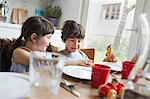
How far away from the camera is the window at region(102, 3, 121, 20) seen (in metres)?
2.59

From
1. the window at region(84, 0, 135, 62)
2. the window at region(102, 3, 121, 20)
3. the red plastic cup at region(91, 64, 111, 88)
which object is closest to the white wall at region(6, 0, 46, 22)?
the window at region(84, 0, 135, 62)

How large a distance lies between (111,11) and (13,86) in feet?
6.96

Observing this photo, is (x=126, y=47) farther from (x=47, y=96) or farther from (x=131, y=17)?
(x=47, y=96)

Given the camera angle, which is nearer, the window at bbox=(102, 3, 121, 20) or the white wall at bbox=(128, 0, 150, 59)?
the white wall at bbox=(128, 0, 150, 59)

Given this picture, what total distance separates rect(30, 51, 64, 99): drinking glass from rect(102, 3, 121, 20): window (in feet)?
6.73

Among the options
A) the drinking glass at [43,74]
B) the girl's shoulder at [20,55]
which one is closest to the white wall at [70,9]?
the girl's shoulder at [20,55]

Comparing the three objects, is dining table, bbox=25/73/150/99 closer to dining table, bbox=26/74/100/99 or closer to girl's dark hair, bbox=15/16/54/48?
dining table, bbox=26/74/100/99

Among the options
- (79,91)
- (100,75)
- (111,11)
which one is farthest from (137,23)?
(79,91)

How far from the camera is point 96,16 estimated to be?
9.59 ft

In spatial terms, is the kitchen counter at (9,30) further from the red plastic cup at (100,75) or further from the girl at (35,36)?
the red plastic cup at (100,75)

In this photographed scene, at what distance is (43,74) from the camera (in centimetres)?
63

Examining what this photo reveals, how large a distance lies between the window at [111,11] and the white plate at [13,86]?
6.34ft

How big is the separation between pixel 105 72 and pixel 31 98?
0.38 meters

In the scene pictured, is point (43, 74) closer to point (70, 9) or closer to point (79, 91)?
point (79, 91)
